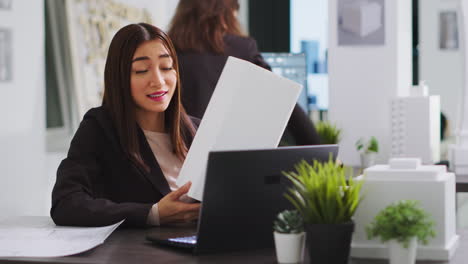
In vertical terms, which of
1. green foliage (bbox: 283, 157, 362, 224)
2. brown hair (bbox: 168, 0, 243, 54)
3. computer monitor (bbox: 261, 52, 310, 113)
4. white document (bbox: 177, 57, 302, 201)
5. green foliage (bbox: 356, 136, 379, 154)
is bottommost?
green foliage (bbox: 356, 136, 379, 154)

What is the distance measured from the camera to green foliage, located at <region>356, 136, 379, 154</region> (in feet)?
11.3

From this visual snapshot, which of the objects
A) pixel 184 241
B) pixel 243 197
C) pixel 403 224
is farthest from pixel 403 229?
pixel 184 241

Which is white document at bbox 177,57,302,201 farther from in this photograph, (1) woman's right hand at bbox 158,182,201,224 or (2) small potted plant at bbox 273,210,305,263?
(2) small potted plant at bbox 273,210,305,263

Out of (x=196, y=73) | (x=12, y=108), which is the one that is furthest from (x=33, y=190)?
(x=196, y=73)

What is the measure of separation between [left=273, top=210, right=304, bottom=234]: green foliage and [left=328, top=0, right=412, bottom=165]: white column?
238 centimetres

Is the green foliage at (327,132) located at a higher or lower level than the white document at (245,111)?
lower

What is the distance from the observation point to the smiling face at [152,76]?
1887 millimetres

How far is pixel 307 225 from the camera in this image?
127 cm

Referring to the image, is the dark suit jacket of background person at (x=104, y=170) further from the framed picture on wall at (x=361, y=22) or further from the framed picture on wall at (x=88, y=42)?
the framed picture on wall at (x=361, y=22)

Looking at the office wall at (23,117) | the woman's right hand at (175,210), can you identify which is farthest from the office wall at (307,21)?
the woman's right hand at (175,210)

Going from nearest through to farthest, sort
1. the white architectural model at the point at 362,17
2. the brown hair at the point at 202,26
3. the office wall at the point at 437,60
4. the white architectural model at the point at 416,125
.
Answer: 1. the brown hair at the point at 202,26
2. the white architectural model at the point at 416,125
3. the white architectural model at the point at 362,17
4. the office wall at the point at 437,60

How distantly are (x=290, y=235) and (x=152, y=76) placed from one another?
762mm

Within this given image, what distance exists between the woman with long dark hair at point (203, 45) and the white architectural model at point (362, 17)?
107 centimetres

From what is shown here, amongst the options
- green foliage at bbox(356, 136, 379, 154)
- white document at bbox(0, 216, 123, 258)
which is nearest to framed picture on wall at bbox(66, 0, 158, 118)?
green foliage at bbox(356, 136, 379, 154)
